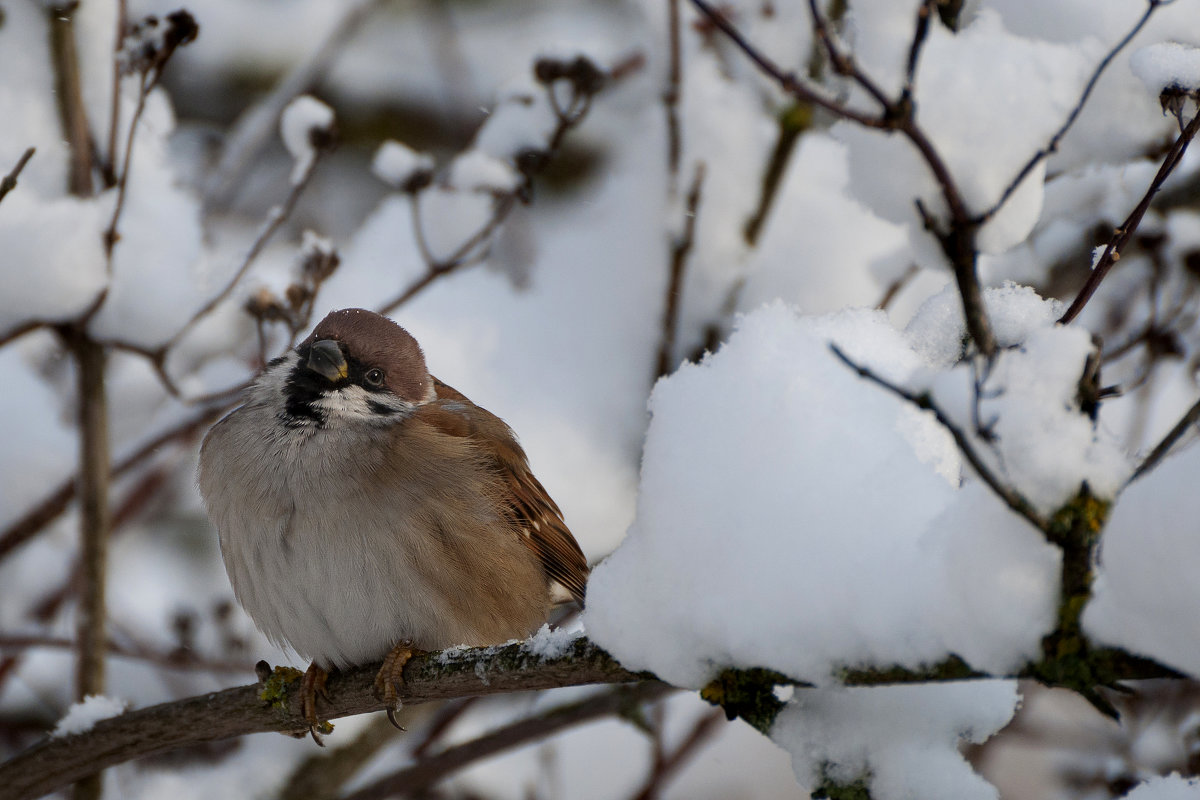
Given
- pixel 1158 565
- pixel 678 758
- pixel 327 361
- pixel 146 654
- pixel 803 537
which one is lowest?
pixel 1158 565

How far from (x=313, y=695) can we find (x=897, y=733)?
5.84 feet

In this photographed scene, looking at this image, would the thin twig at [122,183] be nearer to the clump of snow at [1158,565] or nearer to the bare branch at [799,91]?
the bare branch at [799,91]

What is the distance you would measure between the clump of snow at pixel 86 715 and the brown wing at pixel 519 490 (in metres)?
1.18

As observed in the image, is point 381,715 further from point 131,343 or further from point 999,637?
point 999,637

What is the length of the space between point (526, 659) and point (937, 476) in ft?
2.81

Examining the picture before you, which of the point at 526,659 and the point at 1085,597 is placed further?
the point at 526,659

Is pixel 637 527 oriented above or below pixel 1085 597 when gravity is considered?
above

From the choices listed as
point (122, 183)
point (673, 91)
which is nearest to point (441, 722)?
point (122, 183)

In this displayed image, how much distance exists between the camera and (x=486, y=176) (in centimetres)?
423

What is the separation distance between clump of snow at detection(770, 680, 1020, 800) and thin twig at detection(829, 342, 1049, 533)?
0.54 metres

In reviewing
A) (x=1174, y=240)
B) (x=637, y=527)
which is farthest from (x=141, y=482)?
→ (x=1174, y=240)

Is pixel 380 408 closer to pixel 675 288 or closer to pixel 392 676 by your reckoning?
pixel 392 676

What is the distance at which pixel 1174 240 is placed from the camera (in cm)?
455

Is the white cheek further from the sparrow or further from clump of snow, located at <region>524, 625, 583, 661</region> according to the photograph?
clump of snow, located at <region>524, 625, 583, 661</region>
